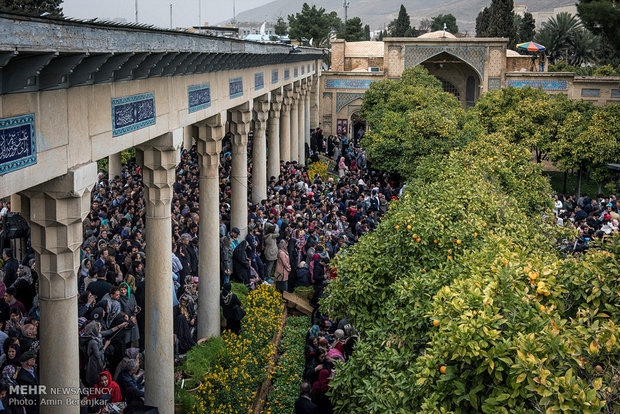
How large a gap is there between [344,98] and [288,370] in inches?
1226

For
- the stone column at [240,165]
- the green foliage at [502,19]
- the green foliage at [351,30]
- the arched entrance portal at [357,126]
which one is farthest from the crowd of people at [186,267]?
the green foliage at [351,30]

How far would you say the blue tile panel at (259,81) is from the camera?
1459 centimetres

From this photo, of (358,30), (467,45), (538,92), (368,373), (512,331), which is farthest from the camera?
(358,30)

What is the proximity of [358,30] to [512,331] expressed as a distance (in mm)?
59155

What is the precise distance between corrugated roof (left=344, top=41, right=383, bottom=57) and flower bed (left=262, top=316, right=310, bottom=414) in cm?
3698

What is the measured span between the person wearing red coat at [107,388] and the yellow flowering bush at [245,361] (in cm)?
129

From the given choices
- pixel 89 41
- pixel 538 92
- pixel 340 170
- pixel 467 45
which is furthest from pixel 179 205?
pixel 467 45

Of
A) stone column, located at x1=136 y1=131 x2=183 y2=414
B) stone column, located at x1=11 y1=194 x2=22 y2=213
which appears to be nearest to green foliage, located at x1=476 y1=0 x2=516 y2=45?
stone column, located at x1=11 y1=194 x2=22 y2=213

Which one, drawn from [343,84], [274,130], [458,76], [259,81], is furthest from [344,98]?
[259,81]

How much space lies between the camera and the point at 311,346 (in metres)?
10.1

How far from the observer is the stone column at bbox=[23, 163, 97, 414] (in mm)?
5805

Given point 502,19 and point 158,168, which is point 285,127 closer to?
point 158,168

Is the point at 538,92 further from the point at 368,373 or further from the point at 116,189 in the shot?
the point at 368,373

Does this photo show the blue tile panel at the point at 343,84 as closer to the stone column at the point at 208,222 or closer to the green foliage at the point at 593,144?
the green foliage at the point at 593,144
